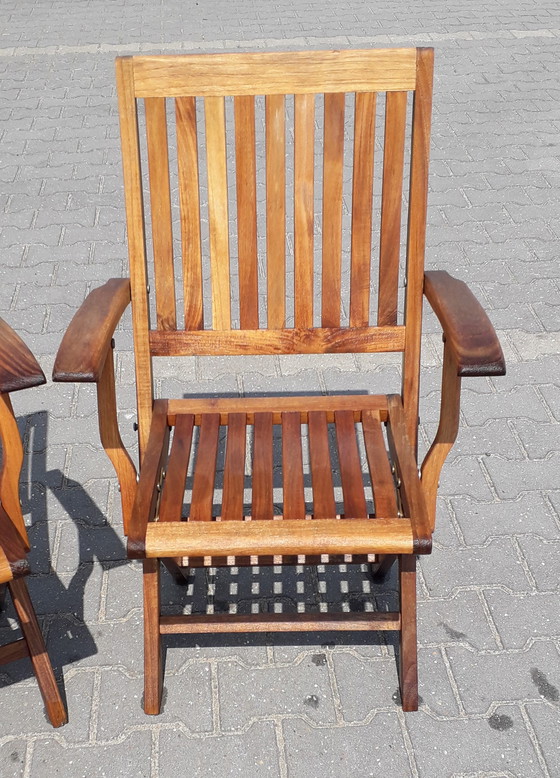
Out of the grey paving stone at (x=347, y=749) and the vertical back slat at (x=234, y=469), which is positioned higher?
the vertical back slat at (x=234, y=469)

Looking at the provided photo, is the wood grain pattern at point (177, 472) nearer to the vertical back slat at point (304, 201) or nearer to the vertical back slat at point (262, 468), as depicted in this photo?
the vertical back slat at point (262, 468)

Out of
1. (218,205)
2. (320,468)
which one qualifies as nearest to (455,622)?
(320,468)

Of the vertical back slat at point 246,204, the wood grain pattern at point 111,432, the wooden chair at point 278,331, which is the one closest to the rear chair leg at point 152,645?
the wooden chair at point 278,331

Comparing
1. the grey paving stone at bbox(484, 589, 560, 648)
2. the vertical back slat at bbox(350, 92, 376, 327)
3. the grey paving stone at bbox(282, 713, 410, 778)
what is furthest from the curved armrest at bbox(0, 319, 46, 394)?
the grey paving stone at bbox(484, 589, 560, 648)

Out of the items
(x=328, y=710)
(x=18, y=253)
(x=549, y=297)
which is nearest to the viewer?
(x=328, y=710)

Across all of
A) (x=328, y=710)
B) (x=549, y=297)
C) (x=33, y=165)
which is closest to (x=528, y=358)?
(x=549, y=297)

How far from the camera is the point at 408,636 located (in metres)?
2.02

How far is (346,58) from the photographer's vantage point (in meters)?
1.96

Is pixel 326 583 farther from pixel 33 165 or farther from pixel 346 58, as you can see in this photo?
pixel 33 165

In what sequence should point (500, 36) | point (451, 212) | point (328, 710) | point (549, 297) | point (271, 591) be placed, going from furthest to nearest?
point (500, 36)
point (451, 212)
point (549, 297)
point (271, 591)
point (328, 710)

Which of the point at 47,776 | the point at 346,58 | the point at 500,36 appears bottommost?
the point at 47,776

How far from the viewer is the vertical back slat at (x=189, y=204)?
2020 mm

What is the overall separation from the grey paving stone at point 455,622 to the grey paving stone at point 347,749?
0.94 feet

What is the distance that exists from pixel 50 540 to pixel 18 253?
6.62 feet
